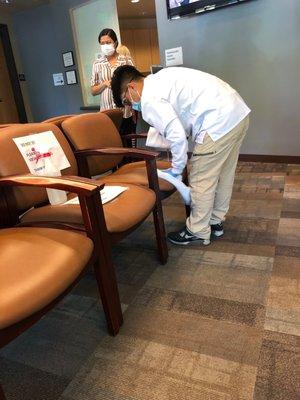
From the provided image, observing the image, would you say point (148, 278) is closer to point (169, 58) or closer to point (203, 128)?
point (203, 128)

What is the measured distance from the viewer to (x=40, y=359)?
1166 millimetres

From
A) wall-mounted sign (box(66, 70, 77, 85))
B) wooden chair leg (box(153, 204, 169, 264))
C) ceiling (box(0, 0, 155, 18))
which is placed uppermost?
ceiling (box(0, 0, 155, 18))

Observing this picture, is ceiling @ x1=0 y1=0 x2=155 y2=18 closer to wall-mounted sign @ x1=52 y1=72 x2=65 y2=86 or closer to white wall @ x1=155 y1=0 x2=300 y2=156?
wall-mounted sign @ x1=52 y1=72 x2=65 y2=86

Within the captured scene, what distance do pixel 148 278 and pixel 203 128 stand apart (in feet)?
2.63

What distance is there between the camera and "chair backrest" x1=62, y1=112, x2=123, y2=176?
172cm

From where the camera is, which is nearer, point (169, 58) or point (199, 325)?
point (199, 325)

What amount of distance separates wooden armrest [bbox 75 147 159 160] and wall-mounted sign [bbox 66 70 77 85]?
386cm

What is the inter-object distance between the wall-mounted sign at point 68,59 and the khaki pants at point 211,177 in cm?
410

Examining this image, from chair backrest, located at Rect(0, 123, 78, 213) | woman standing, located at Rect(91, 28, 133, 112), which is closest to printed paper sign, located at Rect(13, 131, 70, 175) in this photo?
chair backrest, located at Rect(0, 123, 78, 213)

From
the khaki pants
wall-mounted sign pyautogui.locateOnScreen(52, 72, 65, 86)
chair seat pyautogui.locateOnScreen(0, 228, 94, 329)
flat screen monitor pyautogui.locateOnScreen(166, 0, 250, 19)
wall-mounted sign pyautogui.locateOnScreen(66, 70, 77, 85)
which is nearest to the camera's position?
chair seat pyautogui.locateOnScreen(0, 228, 94, 329)

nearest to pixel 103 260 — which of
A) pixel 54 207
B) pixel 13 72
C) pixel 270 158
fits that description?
pixel 54 207

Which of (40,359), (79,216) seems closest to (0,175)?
(79,216)

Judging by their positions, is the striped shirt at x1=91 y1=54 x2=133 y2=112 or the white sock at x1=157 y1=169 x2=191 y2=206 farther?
the striped shirt at x1=91 y1=54 x2=133 y2=112

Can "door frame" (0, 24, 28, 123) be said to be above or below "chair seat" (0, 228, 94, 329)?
above
